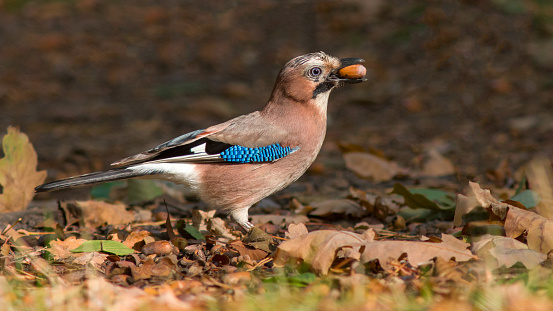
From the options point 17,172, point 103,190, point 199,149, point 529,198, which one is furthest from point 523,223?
point 103,190

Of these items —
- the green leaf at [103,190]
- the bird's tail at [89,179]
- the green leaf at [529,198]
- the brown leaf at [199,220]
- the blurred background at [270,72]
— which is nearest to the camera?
the bird's tail at [89,179]

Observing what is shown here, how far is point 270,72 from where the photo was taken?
1012cm

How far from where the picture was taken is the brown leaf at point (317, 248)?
328 cm

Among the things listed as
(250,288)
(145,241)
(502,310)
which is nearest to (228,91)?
(145,241)

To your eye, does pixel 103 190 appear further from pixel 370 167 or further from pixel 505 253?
pixel 505 253

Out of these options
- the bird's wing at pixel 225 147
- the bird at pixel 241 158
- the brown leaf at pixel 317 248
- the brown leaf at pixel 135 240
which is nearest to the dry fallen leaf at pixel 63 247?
the brown leaf at pixel 135 240

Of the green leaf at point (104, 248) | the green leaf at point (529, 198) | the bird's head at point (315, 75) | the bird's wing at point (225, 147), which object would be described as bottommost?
the green leaf at point (529, 198)

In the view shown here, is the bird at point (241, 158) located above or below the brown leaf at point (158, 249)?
above

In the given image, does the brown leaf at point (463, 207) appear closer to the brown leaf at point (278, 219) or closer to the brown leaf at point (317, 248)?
the brown leaf at point (317, 248)

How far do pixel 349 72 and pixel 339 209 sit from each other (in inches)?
38.0

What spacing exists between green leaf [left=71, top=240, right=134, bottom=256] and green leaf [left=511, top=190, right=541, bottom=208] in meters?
2.43

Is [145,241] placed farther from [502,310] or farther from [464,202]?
[502,310]

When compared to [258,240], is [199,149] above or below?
above

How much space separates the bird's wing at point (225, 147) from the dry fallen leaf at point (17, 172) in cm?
85
